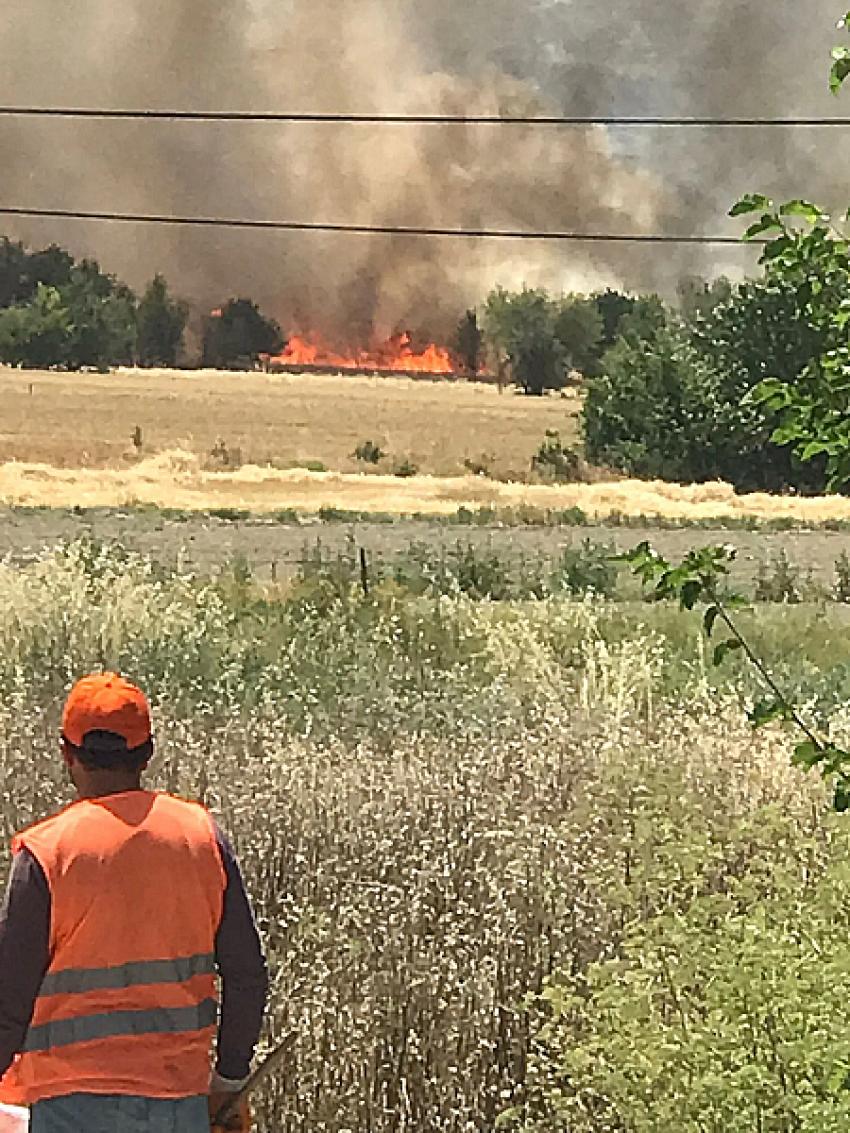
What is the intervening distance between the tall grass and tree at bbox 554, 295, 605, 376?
741mm

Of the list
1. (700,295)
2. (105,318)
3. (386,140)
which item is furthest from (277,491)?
(700,295)

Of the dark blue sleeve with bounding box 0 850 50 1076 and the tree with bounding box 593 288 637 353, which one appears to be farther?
the tree with bounding box 593 288 637 353

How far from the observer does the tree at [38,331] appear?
206 inches

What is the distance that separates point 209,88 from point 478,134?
808mm

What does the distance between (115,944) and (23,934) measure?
0.44ft

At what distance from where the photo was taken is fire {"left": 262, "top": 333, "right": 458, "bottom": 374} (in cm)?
529

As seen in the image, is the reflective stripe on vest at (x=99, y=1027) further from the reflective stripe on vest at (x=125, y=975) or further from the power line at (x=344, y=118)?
the power line at (x=344, y=118)

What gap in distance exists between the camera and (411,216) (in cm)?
527

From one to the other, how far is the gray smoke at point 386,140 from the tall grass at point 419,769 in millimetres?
931

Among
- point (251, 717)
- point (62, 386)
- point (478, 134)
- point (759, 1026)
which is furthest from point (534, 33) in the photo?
point (759, 1026)

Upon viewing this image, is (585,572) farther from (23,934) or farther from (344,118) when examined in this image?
(23,934)

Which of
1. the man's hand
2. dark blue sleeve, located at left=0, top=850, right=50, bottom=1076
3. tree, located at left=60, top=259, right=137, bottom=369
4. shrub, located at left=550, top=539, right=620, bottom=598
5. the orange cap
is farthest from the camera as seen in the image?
shrub, located at left=550, top=539, right=620, bottom=598

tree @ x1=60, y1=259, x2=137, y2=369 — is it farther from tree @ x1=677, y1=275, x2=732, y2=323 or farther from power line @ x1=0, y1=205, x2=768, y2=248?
tree @ x1=677, y1=275, x2=732, y2=323

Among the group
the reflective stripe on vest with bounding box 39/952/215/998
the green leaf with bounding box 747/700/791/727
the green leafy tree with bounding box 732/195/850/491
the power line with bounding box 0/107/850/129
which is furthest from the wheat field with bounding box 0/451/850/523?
the reflective stripe on vest with bounding box 39/952/215/998
